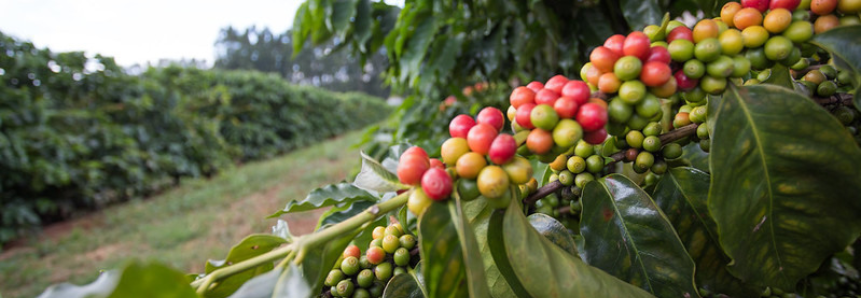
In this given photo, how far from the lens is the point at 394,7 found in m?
2.32

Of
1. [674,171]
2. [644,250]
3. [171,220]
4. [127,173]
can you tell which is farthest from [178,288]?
[127,173]

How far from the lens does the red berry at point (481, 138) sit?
1.67 ft

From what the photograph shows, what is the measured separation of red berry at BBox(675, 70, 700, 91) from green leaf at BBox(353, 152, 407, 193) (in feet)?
1.32

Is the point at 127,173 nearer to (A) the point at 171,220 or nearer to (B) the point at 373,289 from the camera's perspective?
(A) the point at 171,220

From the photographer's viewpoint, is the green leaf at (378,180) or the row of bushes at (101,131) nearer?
the green leaf at (378,180)

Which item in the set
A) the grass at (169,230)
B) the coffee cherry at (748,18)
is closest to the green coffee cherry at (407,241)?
the coffee cherry at (748,18)

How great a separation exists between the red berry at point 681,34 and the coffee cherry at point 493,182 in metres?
0.32

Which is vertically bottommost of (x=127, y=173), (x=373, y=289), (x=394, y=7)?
(x=127, y=173)

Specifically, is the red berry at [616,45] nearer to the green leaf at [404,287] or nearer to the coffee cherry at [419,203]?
the coffee cherry at [419,203]

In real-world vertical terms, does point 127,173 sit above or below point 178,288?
below

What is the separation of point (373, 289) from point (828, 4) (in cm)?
79

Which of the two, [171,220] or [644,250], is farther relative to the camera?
[171,220]

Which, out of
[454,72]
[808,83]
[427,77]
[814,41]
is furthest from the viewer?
[454,72]

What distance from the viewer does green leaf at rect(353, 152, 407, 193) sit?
57 centimetres
